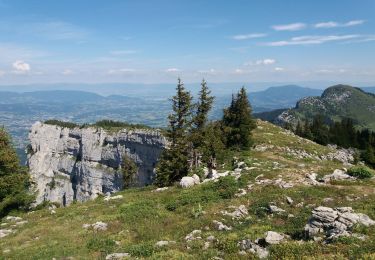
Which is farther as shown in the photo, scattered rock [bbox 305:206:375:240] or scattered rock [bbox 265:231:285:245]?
scattered rock [bbox 305:206:375:240]

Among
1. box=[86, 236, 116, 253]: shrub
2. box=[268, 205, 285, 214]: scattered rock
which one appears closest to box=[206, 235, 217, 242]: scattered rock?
box=[86, 236, 116, 253]: shrub

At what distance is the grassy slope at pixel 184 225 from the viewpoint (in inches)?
686

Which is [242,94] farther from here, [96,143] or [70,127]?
[70,127]

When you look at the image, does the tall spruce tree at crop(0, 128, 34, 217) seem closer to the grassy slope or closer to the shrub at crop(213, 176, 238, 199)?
the grassy slope

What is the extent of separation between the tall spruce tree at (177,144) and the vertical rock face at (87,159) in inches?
3480

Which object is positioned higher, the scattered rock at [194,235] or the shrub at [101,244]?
the scattered rock at [194,235]

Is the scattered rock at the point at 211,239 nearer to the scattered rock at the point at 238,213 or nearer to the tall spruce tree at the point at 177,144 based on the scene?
the scattered rock at the point at 238,213

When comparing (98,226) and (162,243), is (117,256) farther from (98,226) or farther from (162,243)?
(98,226)

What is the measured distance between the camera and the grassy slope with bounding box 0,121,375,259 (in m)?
17.4

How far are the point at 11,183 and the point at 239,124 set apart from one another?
34.6m

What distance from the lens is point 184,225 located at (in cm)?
2438

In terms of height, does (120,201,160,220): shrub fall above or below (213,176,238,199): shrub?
below

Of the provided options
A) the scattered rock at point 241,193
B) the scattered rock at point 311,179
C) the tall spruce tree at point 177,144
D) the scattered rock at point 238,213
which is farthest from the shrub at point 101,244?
the tall spruce tree at point 177,144

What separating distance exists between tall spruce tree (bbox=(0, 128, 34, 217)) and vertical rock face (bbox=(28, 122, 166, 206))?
101 metres
